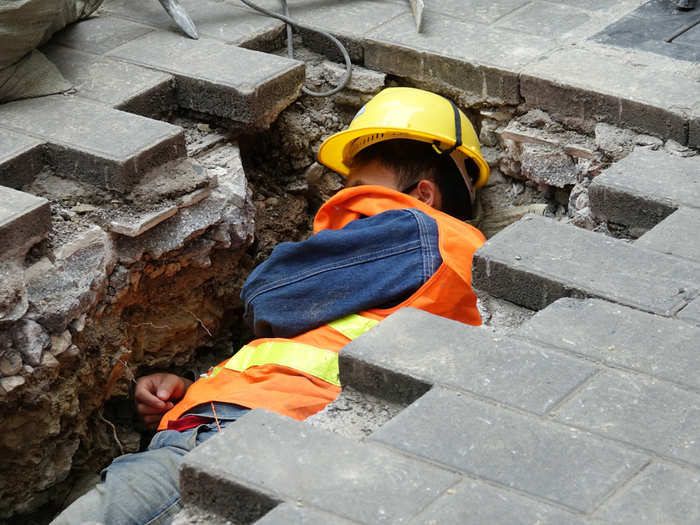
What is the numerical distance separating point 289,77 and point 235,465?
86.7 inches

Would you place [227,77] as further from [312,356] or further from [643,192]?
[643,192]

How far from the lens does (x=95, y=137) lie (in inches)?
140

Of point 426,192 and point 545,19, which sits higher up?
point 545,19

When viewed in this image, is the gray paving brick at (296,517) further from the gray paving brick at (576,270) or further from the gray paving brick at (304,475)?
the gray paving brick at (576,270)

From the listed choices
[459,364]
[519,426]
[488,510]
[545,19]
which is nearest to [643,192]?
[459,364]

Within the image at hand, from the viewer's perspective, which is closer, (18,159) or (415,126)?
(18,159)

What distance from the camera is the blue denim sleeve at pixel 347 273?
10.6 ft

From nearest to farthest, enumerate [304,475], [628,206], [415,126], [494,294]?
1. [304,475]
2. [494,294]
3. [628,206]
4. [415,126]

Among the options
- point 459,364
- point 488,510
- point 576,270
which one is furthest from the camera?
point 576,270

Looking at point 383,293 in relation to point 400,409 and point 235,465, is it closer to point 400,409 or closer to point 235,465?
point 400,409

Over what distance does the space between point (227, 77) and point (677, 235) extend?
6.12 feet

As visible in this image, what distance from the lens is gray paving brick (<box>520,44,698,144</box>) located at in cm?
367

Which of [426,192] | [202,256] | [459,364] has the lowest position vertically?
[202,256]

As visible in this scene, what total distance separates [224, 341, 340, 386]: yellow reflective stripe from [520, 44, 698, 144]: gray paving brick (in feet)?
4.75
